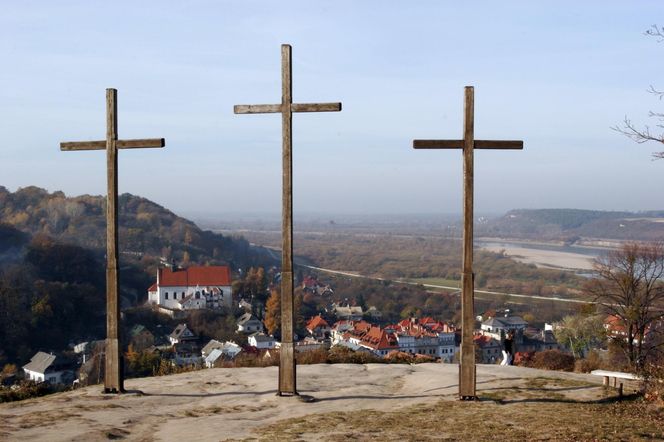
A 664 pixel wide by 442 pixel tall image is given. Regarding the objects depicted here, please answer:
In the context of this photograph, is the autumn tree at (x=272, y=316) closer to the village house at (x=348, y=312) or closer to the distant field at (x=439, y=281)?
the village house at (x=348, y=312)

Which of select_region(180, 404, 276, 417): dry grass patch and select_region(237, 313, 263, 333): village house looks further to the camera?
select_region(237, 313, 263, 333): village house

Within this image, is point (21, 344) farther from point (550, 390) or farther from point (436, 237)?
point (436, 237)

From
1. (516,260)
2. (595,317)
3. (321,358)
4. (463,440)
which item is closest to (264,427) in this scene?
(463,440)

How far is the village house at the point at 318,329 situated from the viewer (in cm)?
5517

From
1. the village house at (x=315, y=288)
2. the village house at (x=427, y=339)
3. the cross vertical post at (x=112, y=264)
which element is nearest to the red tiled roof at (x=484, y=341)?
the village house at (x=427, y=339)

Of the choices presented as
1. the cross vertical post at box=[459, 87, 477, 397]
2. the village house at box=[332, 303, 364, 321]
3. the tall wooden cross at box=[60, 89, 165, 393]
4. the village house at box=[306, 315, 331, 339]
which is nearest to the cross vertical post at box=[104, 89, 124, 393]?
the tall wooden cross at box=[60, 89, 165, 393]

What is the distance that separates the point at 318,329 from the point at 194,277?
21.4m

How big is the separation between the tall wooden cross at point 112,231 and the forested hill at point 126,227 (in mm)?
82356

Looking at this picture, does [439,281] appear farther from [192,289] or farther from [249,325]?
[249,325]

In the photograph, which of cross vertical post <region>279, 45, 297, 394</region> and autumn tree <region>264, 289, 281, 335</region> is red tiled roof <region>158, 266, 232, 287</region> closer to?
autumn tree <region>264, 289, 281, 335</region>

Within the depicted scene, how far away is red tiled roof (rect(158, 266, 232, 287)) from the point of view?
73.0m

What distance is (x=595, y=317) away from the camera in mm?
26438

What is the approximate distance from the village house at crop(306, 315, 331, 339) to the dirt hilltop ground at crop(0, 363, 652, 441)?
136 feet

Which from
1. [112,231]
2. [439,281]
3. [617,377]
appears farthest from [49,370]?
[439,281]
